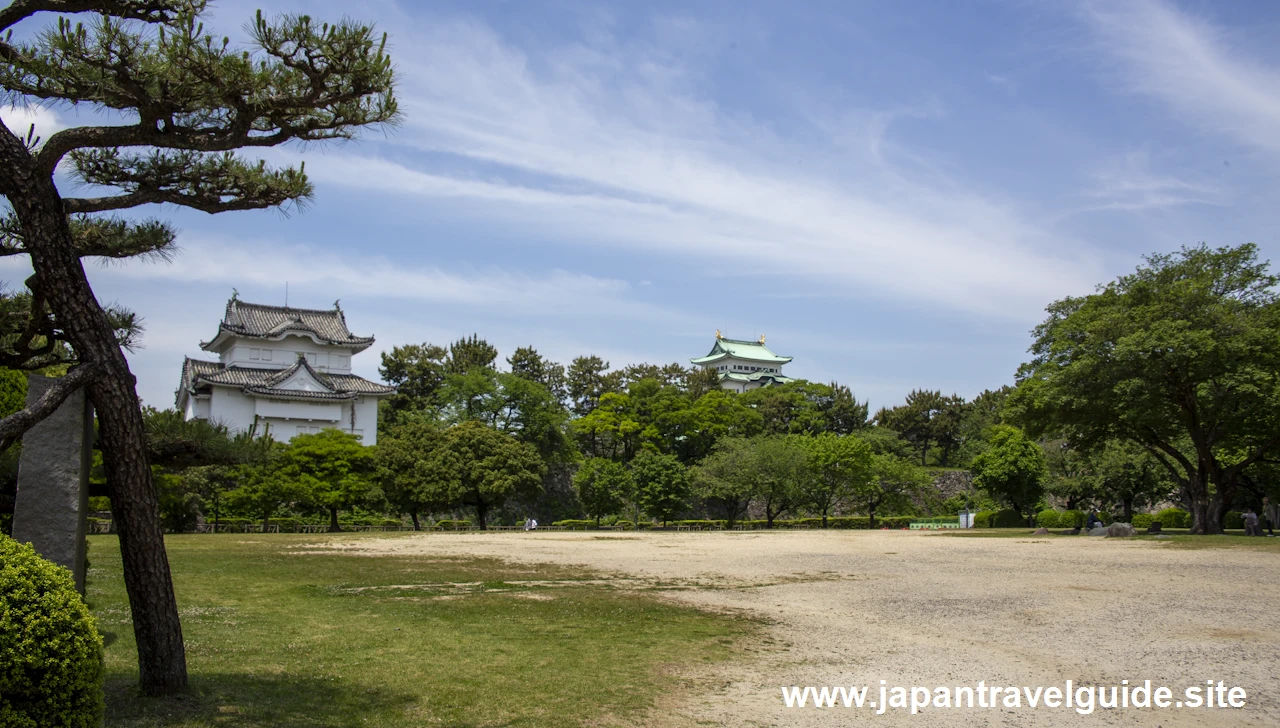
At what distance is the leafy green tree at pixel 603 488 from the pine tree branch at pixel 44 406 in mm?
41488

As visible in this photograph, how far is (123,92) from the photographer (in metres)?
5.35

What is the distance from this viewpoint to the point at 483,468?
1581 inches

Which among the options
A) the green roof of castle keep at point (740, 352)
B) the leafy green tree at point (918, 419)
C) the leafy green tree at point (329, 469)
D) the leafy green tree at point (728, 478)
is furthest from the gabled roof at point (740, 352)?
the leafy green tree at point (329, 469)

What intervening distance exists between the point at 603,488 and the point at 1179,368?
1127 inches

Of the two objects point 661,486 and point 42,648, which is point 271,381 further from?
point 42,648

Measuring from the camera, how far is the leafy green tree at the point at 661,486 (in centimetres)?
4541

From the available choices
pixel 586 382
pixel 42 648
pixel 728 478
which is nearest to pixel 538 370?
pixel 586 382

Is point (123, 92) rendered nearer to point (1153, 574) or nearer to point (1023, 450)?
point (1153, 574)

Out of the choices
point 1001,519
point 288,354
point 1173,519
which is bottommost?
point 1001,519

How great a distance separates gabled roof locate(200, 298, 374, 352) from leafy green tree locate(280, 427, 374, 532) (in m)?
11.8

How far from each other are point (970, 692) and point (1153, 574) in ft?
33.9

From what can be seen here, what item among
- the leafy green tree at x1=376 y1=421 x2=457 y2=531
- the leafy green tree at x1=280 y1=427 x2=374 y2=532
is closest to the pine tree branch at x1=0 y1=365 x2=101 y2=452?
the leafy green tree at x1=280 y1=427 x2=374 y2=532

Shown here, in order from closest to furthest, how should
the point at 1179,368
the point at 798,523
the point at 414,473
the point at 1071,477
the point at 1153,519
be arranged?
the point at 1179,368
the point at 1153,519
the point at 414,473
the point at 1071,477
the point at 798,523

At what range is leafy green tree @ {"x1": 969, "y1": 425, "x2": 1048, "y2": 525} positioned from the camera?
41812 mm
